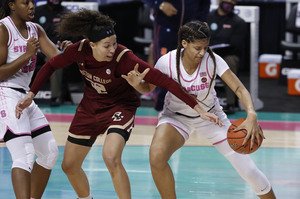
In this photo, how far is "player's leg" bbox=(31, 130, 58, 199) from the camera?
513 centimetres

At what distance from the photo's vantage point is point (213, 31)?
406 inches

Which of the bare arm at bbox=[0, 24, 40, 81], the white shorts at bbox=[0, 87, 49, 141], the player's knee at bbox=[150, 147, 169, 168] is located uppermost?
the bare arm at bbox=[0, 24, 40, 81]

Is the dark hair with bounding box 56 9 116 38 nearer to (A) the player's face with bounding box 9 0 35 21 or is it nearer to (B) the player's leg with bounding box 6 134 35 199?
(A) the player's face with bounding box 9 0 35 21

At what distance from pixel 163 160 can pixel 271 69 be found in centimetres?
947

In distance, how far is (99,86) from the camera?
5.18 meters

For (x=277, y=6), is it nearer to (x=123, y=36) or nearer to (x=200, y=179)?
(x=123, y=36)

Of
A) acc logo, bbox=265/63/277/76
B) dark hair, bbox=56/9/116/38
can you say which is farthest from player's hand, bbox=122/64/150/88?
acc logo, bbox=265/63/277/76

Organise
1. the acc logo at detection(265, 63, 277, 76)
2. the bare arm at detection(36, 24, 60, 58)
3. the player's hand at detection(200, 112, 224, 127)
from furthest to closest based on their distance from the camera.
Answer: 1. the acc logo at detection(265, 63, 277, 76)
2. the bare arm at detection(36, 24, 60, 58)
3. the player's hand at detection(200, 112, 224, 127)

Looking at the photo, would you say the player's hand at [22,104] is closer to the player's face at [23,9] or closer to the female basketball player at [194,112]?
the player's face at [23,9]

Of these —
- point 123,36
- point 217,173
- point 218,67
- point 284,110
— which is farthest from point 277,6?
point 218,67

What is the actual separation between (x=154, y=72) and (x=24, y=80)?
1.03 m

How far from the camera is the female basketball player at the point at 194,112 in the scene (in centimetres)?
501

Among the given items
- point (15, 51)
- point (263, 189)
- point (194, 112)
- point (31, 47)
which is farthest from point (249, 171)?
point (15, 51)

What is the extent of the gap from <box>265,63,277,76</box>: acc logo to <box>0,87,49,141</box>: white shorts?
9.51 meters
